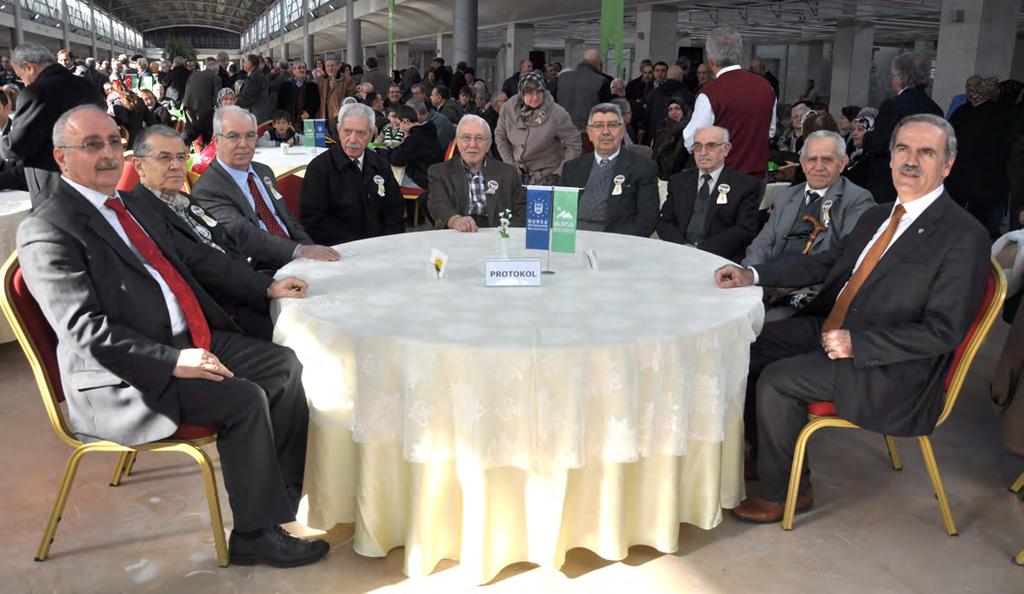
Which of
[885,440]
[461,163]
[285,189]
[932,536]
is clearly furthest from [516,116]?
[932,536]

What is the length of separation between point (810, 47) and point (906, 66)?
22.1 metres

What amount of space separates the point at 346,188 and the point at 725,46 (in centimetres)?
203

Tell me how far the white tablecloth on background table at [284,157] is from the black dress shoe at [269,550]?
3.28 meters

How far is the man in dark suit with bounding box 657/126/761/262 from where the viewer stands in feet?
12.2

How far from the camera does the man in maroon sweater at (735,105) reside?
4195 millimetres

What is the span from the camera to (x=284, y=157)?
5.98 metres

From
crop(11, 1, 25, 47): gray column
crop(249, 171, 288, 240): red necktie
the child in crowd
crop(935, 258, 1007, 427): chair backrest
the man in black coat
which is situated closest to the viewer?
crop(935, 258, 1007, 427): chair backrest

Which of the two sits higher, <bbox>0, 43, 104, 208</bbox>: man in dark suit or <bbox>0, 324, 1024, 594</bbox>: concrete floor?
<bbox>0, 43, 104, 208</bbox>: man in dark suit

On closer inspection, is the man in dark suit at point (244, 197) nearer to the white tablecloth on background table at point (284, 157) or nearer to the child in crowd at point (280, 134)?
the white tablecloth on background table at point (284, 157)

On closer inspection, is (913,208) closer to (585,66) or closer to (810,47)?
(585,66)

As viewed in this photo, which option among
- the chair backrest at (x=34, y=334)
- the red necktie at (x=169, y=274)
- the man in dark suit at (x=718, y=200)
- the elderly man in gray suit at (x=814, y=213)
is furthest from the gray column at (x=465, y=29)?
the chair backrest at (x=34, y=334)

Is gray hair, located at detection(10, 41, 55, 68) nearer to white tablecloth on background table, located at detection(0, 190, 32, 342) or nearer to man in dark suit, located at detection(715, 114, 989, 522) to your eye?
white tablecloth on background table, located at detection(0, 190, 32, 342)

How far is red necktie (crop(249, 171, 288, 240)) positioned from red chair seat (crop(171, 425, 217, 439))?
1.43 meters

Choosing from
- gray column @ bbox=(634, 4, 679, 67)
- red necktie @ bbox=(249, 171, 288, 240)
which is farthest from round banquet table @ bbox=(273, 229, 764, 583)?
gray column @ bbox=(634, 4, 679, 67)
